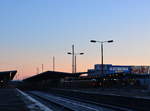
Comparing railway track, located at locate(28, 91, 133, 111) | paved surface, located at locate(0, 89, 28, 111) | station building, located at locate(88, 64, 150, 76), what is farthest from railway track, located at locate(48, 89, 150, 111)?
station building, located at locate(88, 64, 150, 76)

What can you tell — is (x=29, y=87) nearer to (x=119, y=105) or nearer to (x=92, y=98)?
(x=92, y=98)

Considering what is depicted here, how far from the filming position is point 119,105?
1202 inches

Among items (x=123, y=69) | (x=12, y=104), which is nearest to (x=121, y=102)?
(x=12, y=104)

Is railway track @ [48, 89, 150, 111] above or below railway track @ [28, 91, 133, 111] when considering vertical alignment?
above

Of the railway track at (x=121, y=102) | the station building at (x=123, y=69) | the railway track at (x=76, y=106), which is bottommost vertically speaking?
the railway track at (x=76, y=106)

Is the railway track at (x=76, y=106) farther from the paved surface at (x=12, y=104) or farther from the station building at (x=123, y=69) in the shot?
the station building at (x=123, y=69)

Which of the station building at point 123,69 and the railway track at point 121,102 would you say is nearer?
the railway track at point 121,102

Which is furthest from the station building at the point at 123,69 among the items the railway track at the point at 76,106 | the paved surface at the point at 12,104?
the railway track at the point at 76,106

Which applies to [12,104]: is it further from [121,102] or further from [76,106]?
[121,102]

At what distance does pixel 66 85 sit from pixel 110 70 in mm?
71486

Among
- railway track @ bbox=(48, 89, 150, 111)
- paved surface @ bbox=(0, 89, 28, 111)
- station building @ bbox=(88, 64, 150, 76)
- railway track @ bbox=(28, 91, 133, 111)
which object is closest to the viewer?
railway track @ bbox=(48, 89, 150, 111)

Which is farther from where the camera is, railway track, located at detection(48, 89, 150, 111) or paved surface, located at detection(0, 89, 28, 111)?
paved surface, located at detection(0, 89, 28, 111)

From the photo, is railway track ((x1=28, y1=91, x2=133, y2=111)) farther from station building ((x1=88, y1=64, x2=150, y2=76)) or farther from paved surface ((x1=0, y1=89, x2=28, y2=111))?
station building ((x1=88, y1=64, x2=150, y2=76))

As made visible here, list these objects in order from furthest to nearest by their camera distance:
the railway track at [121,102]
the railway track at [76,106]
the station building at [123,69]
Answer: the station building at [123,69] < the railway track at [76,106] < the railway track at [121,102]
